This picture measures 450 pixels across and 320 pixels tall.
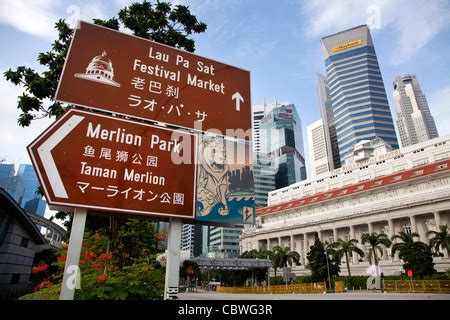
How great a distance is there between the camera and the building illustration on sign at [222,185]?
5.94m

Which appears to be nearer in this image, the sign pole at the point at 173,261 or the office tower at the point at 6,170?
the sign pole at the point at 173,261

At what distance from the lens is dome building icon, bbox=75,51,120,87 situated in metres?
5.59

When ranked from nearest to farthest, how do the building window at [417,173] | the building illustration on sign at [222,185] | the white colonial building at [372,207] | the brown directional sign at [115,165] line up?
the brown directional sign at [115,165] < the building illustration on sign at [222,185] < the white colonial building at [372,207] < the building window at [417,173]

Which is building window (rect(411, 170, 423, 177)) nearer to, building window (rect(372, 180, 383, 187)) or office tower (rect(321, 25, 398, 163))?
building window (rect(372, 180, 383, 187))

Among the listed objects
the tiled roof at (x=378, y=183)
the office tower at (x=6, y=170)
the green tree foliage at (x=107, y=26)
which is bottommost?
the green tree foliage at (x=107, y=26)

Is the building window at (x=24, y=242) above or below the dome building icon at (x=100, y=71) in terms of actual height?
below

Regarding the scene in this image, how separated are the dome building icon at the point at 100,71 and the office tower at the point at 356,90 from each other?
15137 cm

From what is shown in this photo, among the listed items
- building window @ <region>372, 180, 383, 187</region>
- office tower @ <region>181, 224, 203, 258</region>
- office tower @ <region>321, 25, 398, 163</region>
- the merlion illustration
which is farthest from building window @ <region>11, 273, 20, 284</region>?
office tower @ <region>181, 224, 203, 258</region>

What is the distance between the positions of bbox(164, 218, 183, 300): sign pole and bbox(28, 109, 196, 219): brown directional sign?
1.04ft

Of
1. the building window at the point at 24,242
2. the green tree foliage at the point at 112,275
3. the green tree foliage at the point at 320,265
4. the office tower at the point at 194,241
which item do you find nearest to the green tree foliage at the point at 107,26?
the green tree foliage at the point at 112,275

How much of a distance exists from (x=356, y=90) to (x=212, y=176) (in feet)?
540

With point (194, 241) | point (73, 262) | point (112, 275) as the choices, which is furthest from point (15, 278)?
point (194, 241)

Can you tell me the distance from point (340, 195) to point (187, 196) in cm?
7535

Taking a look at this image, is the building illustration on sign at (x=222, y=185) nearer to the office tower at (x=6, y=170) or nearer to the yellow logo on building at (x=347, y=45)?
the yellow logo on building at (x=347, y=45)
